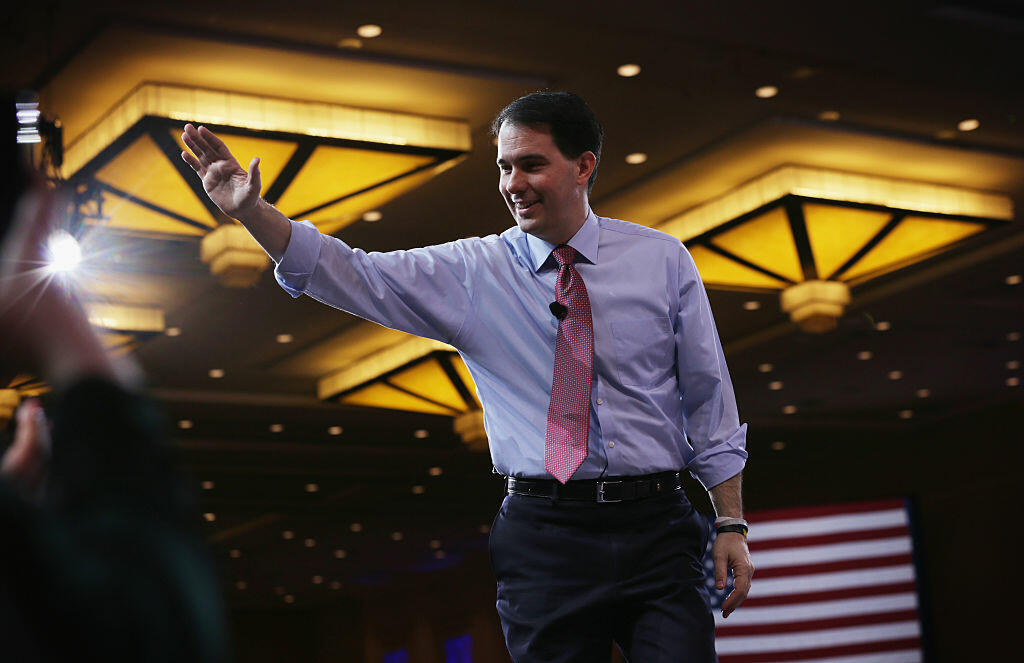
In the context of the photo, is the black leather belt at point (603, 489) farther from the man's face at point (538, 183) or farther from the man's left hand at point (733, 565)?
the man's face at point (538, 183)

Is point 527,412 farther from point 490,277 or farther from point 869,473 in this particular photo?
point 869,473

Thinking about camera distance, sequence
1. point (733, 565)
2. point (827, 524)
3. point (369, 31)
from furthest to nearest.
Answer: point (827, 524) < point (369, 31) < point (733, 565)

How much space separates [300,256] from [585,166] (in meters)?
0.69

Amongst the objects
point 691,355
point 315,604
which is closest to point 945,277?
point 691,355

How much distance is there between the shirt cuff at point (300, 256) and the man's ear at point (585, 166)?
0.61m

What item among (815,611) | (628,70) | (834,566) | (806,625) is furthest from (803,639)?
(628,70)

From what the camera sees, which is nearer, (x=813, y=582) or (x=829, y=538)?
(x=813, y=582)

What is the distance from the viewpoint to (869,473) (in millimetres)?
16672

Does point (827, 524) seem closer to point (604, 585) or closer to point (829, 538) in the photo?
point (829, 538)

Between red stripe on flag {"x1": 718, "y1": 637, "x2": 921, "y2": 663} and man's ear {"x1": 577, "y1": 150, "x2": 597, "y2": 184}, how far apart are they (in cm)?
1008

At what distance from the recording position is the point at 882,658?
12.4 m

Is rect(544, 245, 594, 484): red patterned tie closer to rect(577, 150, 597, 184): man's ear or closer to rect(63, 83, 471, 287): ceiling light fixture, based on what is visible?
rect(577, 150, 597, 184): man's ear

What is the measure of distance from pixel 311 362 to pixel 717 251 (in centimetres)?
504

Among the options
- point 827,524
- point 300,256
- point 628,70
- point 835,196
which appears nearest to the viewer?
point 300,256
